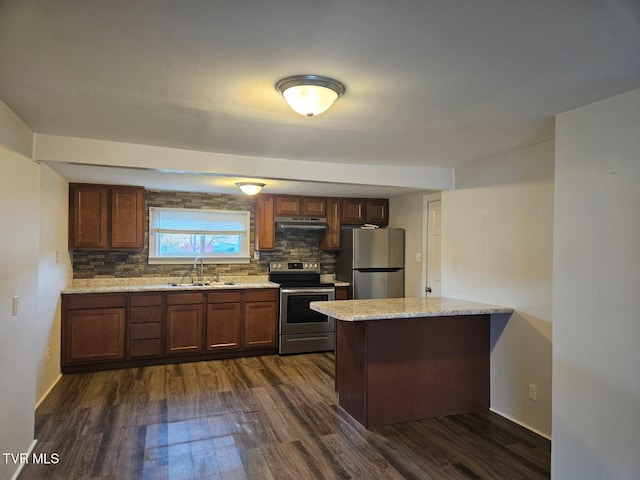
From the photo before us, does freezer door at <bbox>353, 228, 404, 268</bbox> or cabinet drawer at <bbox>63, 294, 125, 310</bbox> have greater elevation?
freezer door at <bbox>353, 228, 404, 268</bbox>

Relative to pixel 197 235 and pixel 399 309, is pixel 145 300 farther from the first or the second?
pixel 399 309

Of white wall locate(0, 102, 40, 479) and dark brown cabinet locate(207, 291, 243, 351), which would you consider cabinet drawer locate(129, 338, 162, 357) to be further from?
white wall locate(0, 102, 40, 479)

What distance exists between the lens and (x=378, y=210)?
18.6ft

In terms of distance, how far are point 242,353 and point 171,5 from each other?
4.30 metres

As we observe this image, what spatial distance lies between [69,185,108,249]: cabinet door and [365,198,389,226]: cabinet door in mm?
3323

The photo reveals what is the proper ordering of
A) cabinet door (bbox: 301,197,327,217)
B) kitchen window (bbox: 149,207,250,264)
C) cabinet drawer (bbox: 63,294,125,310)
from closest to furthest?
cabinet drawer (bbox: 63,294,125,310) < kitchen window (bbox: 149,207,250,264) < cabinet door (bbox: 301,197,327,217)

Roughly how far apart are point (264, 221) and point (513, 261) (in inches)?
124

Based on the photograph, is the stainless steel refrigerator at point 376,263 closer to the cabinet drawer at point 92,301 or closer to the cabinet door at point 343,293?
the cabinet door at point 343,293

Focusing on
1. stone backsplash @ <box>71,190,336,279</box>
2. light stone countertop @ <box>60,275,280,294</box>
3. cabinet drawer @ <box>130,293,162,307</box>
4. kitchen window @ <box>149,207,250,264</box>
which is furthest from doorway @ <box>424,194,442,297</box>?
cabinet drawer @ <box>130,293,162,307</box>

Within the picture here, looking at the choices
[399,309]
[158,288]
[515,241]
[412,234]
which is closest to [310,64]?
[399,309]

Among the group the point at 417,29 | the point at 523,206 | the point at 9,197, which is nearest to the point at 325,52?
the point at 417,29

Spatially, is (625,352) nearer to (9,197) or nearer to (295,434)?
(295,434)

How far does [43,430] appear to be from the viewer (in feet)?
9.55

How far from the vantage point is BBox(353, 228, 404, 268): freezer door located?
5.25 m
